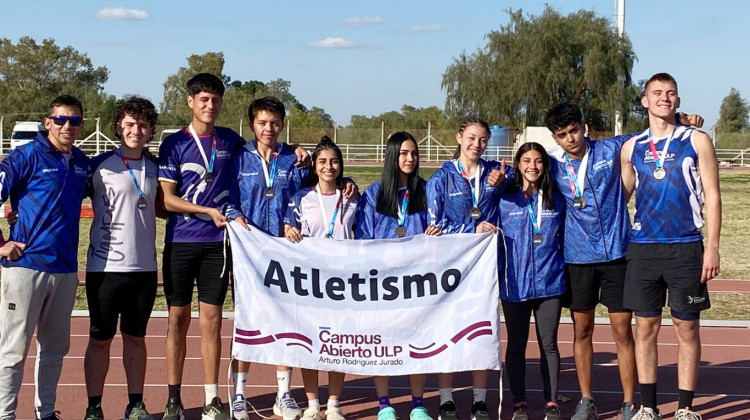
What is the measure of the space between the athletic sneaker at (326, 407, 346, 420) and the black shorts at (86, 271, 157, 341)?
1.24 meters

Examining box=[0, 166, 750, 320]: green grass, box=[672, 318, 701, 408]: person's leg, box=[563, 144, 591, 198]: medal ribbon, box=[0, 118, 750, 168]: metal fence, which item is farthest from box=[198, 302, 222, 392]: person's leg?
box=[0, 118, 750, 168]: metal fence

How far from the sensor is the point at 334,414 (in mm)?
5797

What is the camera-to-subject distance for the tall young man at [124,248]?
5.50 metres

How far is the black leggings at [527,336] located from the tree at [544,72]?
4713 centimetres

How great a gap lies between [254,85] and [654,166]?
323ft

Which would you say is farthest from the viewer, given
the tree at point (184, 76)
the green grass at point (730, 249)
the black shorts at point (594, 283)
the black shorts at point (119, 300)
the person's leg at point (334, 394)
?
the tree at point (184, 76)

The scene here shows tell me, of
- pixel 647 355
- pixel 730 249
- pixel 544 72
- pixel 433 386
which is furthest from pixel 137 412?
pixel 544 72

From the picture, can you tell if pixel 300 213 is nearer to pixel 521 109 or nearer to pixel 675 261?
pixel 675 261

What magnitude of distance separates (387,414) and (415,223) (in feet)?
3.84

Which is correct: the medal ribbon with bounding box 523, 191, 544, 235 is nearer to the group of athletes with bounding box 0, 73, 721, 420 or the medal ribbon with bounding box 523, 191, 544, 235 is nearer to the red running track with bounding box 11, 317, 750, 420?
the group of athletes with bounding box 0, 73, 721, 420

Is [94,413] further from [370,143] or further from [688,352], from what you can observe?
[370,143]

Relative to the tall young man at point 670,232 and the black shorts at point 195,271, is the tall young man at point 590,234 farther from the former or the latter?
the black shorts at point 195,271

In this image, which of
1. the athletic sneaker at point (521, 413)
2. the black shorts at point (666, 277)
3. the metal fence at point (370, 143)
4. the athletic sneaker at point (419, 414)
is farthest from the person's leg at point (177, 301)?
the metal fence at point (370, 143)

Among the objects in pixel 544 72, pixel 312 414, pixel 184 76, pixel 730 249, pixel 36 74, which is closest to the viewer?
pixel 312 414
